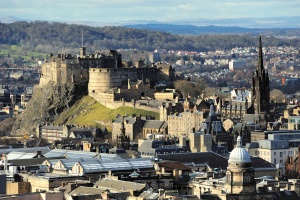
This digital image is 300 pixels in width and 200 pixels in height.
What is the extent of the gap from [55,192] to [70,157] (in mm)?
26020

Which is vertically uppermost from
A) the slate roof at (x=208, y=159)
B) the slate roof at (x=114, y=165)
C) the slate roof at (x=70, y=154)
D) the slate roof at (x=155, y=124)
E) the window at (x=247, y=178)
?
the window at (x=247, y=178)

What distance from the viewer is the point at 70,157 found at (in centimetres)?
9375

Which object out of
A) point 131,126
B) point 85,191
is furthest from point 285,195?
point 131,126

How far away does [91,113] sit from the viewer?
473 feet

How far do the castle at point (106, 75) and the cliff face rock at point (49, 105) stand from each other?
971 mm

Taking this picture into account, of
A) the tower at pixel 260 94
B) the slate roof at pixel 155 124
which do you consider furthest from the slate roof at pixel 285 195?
the slate roof at pixel 155 124

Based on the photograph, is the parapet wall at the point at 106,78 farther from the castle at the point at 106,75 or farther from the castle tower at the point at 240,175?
the castle tower at the point at 240,175

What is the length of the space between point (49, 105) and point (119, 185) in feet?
266

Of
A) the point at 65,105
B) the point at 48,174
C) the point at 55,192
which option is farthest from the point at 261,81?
the point at 55,192

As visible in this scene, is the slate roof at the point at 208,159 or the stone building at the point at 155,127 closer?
the slate roof at the point at 208,159

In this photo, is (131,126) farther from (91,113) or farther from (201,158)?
(201,158)

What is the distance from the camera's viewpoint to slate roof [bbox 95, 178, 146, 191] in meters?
71.1

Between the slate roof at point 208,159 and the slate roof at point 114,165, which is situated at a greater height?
the slate roof at point 114,165

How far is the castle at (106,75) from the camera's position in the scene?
479 ft
